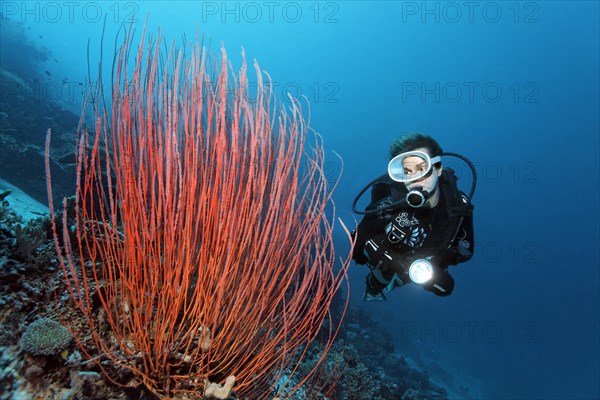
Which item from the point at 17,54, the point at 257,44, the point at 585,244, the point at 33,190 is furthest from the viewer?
the point at 257,44

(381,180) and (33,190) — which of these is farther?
(33,190)

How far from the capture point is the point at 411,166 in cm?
322

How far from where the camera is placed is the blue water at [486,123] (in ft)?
120

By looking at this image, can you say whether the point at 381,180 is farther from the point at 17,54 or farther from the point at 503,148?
the point at 503,148

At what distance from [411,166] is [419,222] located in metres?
0.64

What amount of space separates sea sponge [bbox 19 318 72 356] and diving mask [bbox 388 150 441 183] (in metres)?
3.03

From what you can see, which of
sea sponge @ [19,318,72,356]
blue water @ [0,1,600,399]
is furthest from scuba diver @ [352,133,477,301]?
blue water @ [0,1,600,399]

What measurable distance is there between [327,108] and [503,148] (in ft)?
177

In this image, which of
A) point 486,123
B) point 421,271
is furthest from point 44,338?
point 486,123

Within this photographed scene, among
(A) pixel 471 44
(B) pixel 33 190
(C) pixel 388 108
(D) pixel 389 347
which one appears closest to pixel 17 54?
(B) pixel 33 190

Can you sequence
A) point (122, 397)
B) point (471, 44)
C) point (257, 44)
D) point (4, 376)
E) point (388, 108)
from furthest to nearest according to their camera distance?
point (257, 44), point (388, 108), point (471, 44), point (122, 397), point (4, 376)

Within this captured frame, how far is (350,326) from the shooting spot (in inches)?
426

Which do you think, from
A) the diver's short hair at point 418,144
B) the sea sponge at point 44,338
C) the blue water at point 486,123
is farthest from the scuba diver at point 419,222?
the blue water at point 486,123

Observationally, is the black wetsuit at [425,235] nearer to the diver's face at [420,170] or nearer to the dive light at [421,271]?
the dive light at [421,271]
